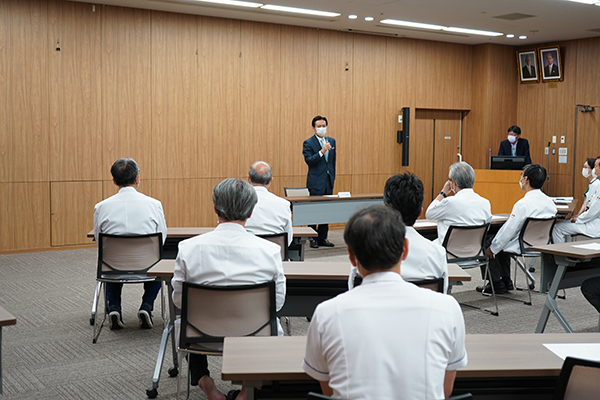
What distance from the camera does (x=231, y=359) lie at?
213cm

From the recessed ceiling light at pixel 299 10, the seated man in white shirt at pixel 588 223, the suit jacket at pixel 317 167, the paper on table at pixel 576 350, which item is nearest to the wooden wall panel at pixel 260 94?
the recessed ceiling light at pixel 299 10

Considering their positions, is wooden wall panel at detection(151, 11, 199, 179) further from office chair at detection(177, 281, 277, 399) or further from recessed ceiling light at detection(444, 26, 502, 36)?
office chair at detection(177, 281, 277, 399)

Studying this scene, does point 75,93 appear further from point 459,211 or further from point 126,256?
point 459,211

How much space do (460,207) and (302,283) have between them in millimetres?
2111

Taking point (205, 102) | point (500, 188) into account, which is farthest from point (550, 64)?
point (205, 102)

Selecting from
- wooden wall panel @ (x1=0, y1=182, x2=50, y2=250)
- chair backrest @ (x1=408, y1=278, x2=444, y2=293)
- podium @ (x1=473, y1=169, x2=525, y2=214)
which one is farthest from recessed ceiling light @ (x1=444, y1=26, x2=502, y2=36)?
chair backrest @ (x1=408, y1=278, x2=444, y2=293)

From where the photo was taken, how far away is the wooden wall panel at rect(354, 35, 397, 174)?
11.1 meters

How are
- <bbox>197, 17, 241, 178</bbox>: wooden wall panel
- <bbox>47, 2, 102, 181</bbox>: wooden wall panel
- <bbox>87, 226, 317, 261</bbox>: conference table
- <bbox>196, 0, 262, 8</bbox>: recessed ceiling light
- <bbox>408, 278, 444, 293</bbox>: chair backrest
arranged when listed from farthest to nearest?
1. <bbox>197, 17, 241, 178</bbox>: wooden wall panel
2. <bbox>196, 0, 262, 8</bbox>: recessed ceiling light
3. <bbox>47, 2, 102, 181</bbox>: wooden wall panel
4. <bbox>87, 226, 317, 261</bbox>: conference table
5. <bbox>408, 278, 444, 293</bbox>: chair backrest

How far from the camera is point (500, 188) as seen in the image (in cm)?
1105

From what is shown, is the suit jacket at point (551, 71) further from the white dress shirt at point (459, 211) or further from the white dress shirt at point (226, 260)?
the white dress shirt at point (226, 260)

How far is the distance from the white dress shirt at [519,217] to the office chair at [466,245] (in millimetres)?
388

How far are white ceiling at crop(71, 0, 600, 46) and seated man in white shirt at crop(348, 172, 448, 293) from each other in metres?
6.11

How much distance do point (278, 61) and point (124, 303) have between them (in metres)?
5.77

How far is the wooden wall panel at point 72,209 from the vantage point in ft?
28.2
